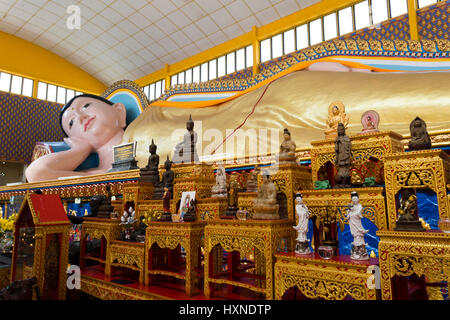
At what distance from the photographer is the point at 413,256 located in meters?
1.56

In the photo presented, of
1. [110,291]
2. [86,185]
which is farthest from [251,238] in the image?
[86,185]

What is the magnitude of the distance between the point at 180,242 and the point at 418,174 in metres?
1.82

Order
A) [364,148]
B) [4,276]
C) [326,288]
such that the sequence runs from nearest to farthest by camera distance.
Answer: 1. [326,288]
2. [364,148]
3. [4,276]

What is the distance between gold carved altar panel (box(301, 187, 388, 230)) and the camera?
6.45 ft

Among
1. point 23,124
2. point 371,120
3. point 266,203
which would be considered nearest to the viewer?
point 266,203

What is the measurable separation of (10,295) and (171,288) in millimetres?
1207

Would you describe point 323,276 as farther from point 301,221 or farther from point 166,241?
point 166,241

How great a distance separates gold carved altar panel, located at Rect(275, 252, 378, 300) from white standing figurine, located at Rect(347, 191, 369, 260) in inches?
2.8

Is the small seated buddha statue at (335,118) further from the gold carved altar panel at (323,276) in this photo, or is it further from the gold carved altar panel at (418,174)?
the gold carved altar panel at (323,276)

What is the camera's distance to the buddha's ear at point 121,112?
9359mm

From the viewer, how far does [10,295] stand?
1.85 meters

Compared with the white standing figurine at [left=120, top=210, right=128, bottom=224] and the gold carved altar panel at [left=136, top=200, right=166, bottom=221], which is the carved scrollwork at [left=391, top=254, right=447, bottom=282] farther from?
the white standing figurine at [left=120, top=210, right=128, bottom=224]

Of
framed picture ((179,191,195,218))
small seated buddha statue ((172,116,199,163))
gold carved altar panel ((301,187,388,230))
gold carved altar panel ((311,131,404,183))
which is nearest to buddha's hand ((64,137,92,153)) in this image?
small seated buddha statue ((172,116,199,163))
